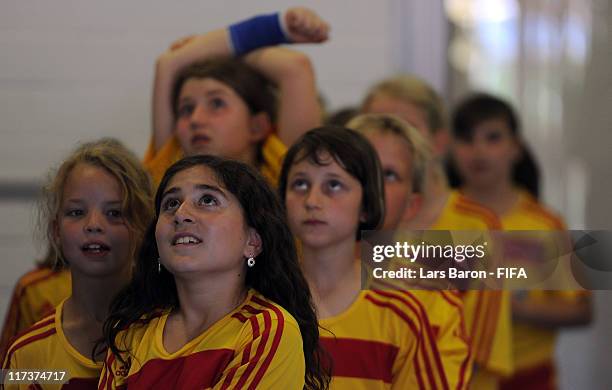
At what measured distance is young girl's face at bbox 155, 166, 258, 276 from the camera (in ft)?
4.05

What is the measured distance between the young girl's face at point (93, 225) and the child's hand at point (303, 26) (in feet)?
1.38

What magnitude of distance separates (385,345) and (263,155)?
455 mm

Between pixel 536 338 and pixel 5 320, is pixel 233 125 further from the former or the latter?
pixel 536 338

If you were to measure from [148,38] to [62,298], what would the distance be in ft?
2.49

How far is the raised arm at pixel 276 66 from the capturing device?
5.48 feet

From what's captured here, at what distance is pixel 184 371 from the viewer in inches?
47.1

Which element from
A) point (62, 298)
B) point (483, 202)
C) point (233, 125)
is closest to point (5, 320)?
point (62, 298)

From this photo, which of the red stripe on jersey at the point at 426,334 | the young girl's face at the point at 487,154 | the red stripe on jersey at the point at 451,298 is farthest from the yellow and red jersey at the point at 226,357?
the young girl's face at the point at 487,154

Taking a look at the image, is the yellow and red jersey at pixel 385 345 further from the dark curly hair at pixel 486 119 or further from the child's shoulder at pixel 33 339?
the dark curly hair at pixel 486 119

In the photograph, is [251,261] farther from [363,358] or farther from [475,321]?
[475,321]

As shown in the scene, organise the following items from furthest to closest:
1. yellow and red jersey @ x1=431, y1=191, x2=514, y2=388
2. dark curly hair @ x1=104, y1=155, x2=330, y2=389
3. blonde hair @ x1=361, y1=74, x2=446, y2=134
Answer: blonde hair @ x1=361, y1=74, x2=446, y2=134
yellow and red jersey @ x1=431, y1=191, x2=514, y2=388
dark curly hair @ x1=104, y1=155, x2=330, y2=389

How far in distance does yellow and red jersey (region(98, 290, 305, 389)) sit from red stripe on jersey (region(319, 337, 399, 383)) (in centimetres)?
19

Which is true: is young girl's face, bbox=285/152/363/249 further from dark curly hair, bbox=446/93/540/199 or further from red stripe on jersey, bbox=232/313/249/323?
dark curly hair, bbox=446/93/540/199

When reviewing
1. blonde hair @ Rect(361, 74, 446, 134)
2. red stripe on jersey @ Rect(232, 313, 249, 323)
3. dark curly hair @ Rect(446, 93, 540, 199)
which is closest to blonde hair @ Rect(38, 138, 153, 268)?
red stripe on jersey @ Rect(232, 313, 249, 323)
